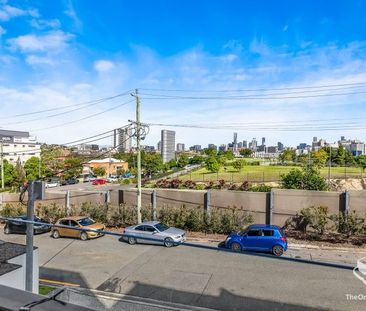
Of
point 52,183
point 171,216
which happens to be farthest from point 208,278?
point 52,183

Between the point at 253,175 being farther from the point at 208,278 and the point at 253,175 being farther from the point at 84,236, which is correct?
the point at 208,278

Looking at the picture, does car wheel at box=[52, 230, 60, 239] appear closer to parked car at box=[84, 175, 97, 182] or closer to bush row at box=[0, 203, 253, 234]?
bush row at box=[0, 203, 253, 234]

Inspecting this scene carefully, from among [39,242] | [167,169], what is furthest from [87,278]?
[167,169]

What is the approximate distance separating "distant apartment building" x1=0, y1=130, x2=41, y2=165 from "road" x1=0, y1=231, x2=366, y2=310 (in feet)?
247

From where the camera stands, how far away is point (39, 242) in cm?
2039

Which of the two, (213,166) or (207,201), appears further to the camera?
(213,166)

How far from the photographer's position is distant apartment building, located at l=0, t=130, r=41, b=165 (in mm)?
91887

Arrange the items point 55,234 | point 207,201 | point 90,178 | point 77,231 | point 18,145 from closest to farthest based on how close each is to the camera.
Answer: point 77,231, point 55,234, point 207,201, point 90,178, point 18,145

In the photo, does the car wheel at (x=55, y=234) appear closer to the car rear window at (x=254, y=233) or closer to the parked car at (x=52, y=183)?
the car rear window at (x=254, y=233)

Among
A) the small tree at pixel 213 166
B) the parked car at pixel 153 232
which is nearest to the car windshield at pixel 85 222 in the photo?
the parked car at pixel 153 232

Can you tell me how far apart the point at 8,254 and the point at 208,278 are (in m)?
8.50

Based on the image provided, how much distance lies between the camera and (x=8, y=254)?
212 inches

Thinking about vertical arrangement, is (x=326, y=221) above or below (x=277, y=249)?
above

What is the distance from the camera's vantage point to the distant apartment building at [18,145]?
9189 cm
